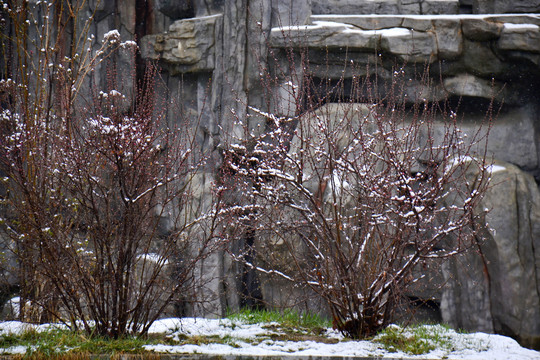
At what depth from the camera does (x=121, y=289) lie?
5.15m

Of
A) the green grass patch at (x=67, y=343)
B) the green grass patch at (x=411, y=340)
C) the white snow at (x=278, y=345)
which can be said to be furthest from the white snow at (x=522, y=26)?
the green grass patch at (x=67, y=343)

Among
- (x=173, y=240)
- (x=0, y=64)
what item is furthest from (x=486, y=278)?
(x=0, y=64)

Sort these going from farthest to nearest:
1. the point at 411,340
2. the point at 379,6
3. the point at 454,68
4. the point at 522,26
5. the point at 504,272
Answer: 1. the point at 379,6
2. the point at 454,68
3. the point at 522,26
4. the point at 504,272
5. the point at 411,340

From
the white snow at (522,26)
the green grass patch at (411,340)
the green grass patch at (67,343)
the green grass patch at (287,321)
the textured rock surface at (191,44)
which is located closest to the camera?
the green grass patch at (67,343)

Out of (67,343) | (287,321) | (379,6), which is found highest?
(379,6)

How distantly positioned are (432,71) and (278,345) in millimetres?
5060

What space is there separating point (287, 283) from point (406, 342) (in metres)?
2.94

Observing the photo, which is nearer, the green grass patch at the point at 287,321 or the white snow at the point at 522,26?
the green grass patch at the point at 287,321

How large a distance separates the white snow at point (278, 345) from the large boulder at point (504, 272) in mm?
1949

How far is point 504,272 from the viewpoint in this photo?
7766 mm

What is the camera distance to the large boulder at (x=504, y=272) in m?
7.79

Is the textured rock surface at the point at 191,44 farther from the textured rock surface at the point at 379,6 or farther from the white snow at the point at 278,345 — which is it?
the white snow at the point at 278,345

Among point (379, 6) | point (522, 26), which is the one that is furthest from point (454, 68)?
point (379, 6)

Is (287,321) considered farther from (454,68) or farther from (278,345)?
(454,68)
